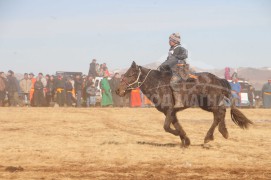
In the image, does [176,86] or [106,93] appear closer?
[176,86]

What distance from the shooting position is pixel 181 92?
12820mm

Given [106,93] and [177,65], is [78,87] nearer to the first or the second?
[106,93]

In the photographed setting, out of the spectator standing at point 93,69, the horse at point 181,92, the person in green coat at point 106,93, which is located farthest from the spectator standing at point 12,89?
the horse at point 181,92

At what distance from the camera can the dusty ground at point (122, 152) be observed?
9203 mm

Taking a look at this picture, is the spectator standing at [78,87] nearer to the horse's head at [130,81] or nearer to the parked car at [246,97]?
the parked car at [246,97]

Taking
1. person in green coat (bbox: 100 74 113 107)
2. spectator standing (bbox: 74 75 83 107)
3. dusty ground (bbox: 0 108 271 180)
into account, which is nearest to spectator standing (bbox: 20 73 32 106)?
spectator standing (bbox: 74 75 83 107)

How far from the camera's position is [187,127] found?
18766mm

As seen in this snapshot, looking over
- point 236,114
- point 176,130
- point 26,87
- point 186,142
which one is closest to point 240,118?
point 236,114

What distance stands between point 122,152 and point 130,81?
1985 millimetres

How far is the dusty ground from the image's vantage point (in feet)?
30.2

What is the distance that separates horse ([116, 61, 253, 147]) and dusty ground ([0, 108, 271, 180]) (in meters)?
0.59

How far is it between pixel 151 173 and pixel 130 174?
0.38 meters

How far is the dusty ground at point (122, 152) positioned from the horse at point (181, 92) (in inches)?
23.1

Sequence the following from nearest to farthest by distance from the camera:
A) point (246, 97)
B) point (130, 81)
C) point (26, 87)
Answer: point (130, 81) → point (26, 87) → point (246, 97)
